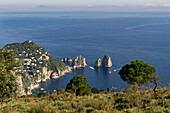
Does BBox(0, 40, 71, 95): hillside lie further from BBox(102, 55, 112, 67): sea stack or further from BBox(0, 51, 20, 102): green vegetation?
BBox(0, 51, 20, 102): green vegetation

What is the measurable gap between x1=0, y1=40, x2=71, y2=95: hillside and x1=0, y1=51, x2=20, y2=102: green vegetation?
256 ft

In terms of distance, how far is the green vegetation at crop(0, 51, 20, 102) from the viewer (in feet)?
39.0

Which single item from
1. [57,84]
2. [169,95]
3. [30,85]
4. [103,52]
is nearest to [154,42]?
[103,52]

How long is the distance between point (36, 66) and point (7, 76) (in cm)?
10605

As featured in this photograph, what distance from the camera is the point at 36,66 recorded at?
115 m

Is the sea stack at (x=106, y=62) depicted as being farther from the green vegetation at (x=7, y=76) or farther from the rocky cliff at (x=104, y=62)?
the green vegetation at (x=7, y=76)

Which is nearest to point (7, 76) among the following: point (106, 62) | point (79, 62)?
point (79, 62)

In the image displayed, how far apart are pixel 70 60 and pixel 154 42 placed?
7067 centimetres

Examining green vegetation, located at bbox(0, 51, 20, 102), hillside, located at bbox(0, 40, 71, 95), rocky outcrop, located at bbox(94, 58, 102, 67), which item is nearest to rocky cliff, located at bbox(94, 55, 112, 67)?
rocky outcrop, located at bbox(94, 58, 102, 67)

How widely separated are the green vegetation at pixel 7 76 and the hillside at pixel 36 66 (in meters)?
78.1

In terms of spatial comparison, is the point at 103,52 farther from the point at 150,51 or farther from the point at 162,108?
the point at 162,108

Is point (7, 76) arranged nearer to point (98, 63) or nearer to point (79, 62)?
point (98, 63)

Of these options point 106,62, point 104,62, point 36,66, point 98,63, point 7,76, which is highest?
point 7,76

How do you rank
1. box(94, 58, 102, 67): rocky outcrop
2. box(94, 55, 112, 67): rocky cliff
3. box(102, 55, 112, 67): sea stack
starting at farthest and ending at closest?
box(94, 58, 102, 67): rocky outcrop < box(94, 55, 112, 67): rocky cliff < box(102, 55, 112, 67): sea stack
